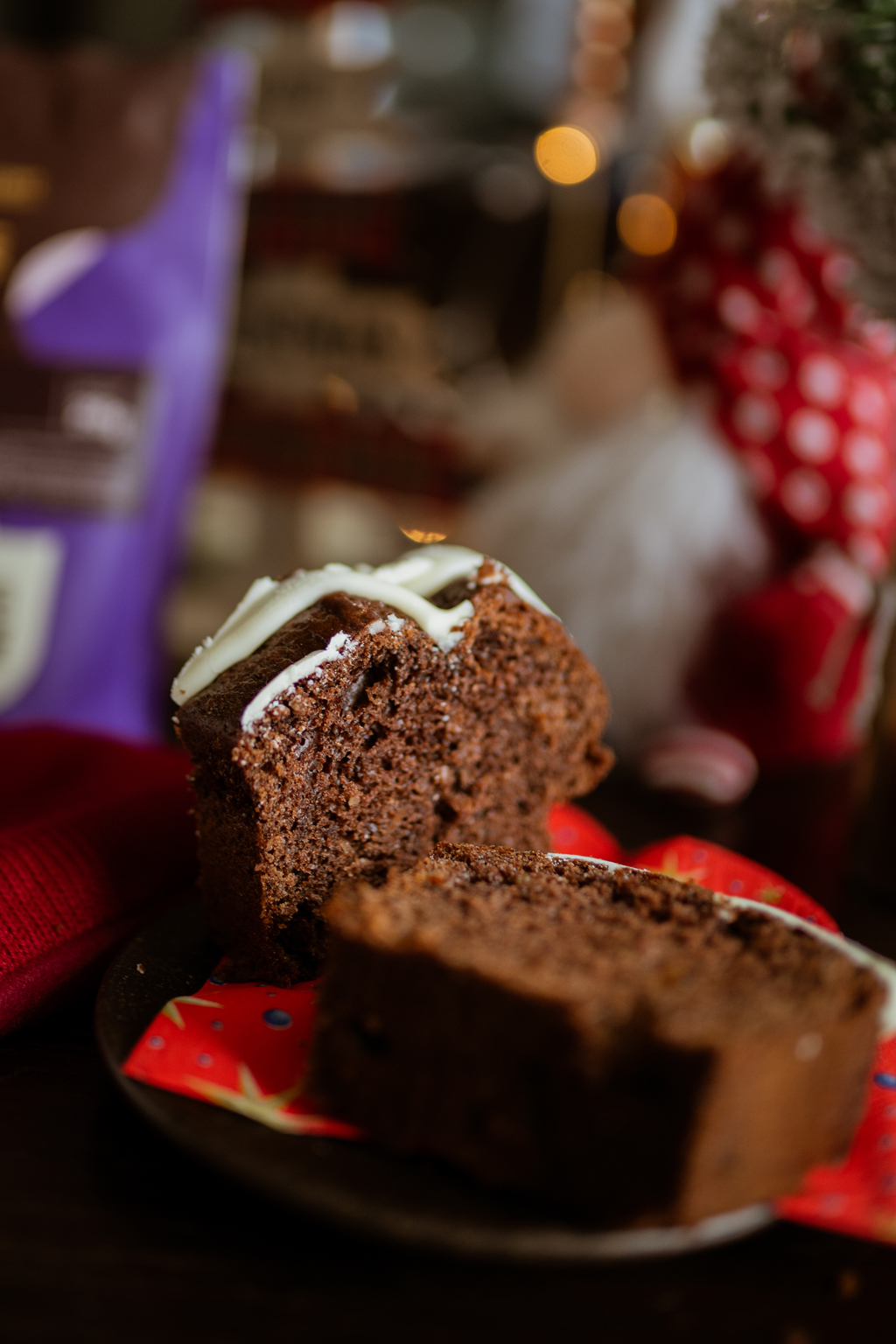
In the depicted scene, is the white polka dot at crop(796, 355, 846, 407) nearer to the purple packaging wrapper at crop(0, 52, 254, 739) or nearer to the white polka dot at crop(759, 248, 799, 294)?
the white polka dot at crop(759, 248, 799, 294)

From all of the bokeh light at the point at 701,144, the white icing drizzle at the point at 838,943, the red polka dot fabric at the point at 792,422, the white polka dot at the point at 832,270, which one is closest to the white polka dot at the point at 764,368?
the red polka dot fabric at the point at 792,422

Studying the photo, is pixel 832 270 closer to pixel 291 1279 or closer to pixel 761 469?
pixel 761 469

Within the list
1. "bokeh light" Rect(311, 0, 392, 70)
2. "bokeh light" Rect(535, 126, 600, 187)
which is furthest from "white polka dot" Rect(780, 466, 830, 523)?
"bokeh light" Rect(311, 0, 392, 70)

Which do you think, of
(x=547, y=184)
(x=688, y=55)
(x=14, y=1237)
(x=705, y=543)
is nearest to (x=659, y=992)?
(x=14, y=1237)

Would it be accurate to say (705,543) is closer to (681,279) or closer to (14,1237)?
(681,279)

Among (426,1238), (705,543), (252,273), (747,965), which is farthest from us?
(252,273)
